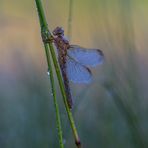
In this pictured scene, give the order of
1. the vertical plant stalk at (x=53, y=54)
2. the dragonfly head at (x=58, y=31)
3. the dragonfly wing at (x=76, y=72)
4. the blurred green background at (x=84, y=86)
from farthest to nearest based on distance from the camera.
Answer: the blurred green background at (x=84, y=86), the dragonfly wing at (x=76, y=72), the dragonfly head at (x=58, y=31), the vertical plant stalk at (x=53, y=54)

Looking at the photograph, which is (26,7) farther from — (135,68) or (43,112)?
(135,68)

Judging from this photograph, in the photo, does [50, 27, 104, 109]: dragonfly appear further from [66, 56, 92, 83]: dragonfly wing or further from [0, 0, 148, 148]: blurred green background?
[0, 0, 148, 148]: blurred green background

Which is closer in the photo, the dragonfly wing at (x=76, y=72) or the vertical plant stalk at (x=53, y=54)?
the vertical plant stalk at (x=53, y=54)

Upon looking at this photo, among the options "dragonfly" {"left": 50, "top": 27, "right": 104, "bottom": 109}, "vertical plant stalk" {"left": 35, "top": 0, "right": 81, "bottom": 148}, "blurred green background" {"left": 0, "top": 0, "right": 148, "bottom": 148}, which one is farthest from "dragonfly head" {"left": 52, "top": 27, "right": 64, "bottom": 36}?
"blurred green background" {"left": 0, "top": 0, "right": 148, "bottom": 148}

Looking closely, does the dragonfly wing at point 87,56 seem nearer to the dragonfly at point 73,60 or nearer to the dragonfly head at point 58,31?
the dragonfly at point 73,60

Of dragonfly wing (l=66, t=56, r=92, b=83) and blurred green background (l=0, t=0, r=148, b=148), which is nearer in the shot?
dragonfly wing (l=66, t=56, r=92, b=83)

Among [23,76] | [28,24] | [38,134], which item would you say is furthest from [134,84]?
[28,24]

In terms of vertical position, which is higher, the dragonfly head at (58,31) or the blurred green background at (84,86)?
the dragonfly head at (58,31)

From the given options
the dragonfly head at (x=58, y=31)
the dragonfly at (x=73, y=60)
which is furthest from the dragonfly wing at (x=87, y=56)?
the dragonfly head at (x=58, y=31)
